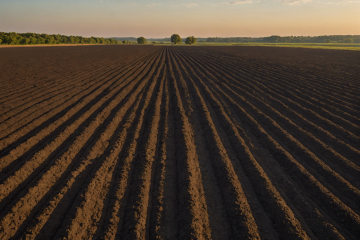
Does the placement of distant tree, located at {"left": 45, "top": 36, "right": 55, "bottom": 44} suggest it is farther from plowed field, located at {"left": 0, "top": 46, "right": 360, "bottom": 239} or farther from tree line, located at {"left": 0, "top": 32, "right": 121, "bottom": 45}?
plowed field, located at {"left": 0, "top": 46, "right": 360, "bottom": 239}

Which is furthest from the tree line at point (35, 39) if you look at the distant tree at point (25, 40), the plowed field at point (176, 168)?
the plowed field at point (176, 168)

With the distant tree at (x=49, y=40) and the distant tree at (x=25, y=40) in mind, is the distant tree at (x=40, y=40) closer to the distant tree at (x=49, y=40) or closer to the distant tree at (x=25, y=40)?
the distant tree at (x=49, y=40)

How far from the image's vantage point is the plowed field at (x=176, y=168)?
3.20 meters

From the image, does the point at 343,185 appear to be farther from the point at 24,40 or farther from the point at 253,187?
the point at 24,40

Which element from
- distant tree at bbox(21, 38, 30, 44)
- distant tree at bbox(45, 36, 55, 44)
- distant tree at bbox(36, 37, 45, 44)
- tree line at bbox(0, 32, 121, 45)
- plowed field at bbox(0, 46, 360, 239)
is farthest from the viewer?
distant tree at bbox(45, 36, 55, 44)

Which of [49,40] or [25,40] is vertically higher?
[49,40]

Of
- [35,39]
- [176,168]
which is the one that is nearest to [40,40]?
[35,39]

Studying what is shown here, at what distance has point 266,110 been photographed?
8.30 metres

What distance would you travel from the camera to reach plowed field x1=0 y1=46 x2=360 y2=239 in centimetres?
320

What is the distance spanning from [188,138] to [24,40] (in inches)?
2806

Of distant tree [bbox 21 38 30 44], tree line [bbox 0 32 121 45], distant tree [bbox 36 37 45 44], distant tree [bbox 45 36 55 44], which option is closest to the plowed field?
tree line [bbox 0 32 121 45]

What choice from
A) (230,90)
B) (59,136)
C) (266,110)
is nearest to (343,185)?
(266,110)

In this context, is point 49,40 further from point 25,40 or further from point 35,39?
point 25,40

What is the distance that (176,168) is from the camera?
15.1 ft
